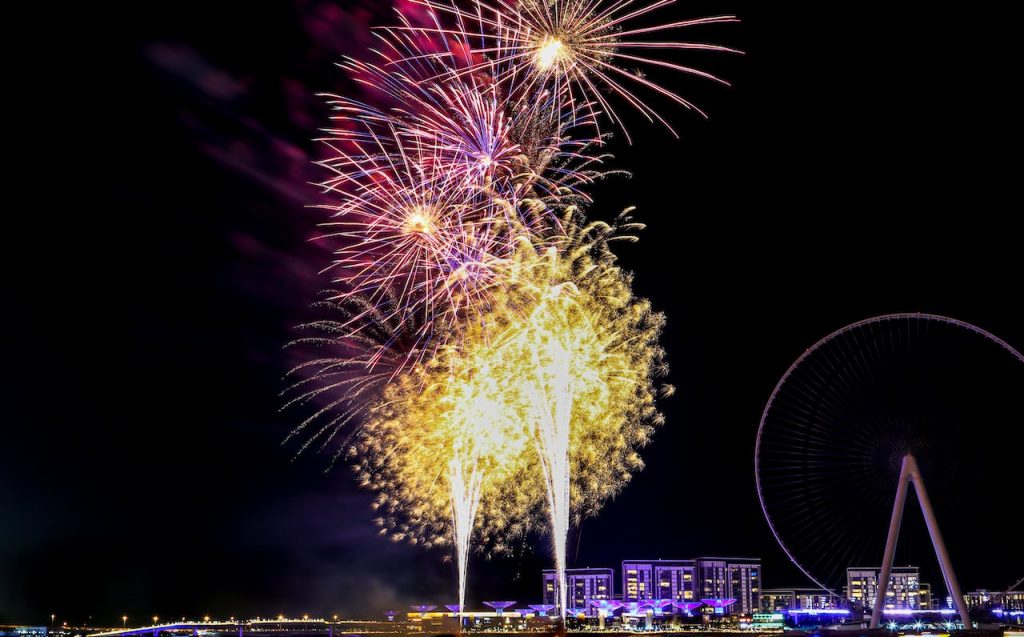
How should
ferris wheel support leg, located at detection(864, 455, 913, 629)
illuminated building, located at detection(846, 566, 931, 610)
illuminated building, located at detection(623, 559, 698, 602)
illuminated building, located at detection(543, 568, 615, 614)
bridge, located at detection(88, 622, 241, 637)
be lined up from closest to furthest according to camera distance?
bridge, located at detection(88, 622, 241, 637) → ferris wheel support leg, located at detection(864, 455, 913, 629) → illuminated building, located at detection(846, 566, 931, 610) → illuminated building, located at detection(543, 568, 615, 614) → illuminated building, located at detection(623, 559, 698, 602)

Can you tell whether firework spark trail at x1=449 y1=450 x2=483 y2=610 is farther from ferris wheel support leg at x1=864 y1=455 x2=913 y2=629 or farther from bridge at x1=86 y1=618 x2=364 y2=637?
ferris wheel support leg at x1=864 y1=455 x2=913 y2=629

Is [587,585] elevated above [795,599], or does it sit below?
above

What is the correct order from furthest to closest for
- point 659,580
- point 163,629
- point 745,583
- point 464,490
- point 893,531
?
point 745,583, point 659,580, point 893,531, point 163,629, point 464,490

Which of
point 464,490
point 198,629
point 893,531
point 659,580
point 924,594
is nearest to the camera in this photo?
point 464,490

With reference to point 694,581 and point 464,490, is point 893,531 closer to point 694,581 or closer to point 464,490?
point 464,490

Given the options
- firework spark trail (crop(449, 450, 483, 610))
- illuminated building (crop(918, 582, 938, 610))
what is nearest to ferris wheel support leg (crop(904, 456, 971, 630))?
firework spark trail (crop(449, 450, 483, 610))

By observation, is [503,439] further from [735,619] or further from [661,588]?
[661,588]

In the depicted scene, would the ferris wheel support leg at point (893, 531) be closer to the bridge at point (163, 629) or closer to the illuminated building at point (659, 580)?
the bridge at point (163, 629)

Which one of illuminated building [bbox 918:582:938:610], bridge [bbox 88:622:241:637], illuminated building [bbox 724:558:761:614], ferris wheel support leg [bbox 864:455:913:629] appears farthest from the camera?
illuminated building [bbox 918:582:938:610]

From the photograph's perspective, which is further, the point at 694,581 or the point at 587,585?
the point at 694,581

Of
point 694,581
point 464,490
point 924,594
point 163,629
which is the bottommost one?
point 924,594

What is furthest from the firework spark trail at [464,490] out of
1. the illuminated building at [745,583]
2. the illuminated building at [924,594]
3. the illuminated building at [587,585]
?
the illuminated building at [924,594]

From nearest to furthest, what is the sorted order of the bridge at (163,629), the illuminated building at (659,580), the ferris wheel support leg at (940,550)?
the bridge at (163,629) → the ferris wheel support leg at (940,550) → the illuminated building at (659,580)

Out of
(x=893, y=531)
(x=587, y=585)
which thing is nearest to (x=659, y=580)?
(x=587, y=585)
